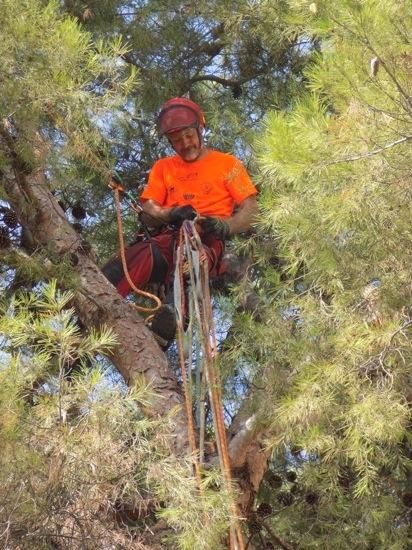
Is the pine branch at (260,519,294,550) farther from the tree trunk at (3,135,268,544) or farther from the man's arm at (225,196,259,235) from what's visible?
the man's arm at (225,196,259,235)

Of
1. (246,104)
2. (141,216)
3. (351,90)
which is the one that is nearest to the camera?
(351,90)

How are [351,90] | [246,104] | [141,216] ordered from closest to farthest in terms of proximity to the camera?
1. [351,90]
2. [141,216]
3. [246,104]

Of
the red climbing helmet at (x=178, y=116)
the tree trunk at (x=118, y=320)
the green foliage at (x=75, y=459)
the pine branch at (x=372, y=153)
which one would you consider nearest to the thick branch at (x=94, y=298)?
the tree trunk at (x=118, y=320)

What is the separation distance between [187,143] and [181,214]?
53 cm

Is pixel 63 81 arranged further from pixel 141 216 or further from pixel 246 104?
pixel 246 104

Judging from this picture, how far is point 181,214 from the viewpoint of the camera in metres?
5.21

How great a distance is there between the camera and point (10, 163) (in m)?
4.39

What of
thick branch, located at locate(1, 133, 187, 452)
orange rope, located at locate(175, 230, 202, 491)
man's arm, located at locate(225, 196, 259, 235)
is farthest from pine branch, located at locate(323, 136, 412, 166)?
man's arm, located at locate(225, 196, 259, 235)

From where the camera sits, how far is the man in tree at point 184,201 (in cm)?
522

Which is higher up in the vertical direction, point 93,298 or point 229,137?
point 229,137

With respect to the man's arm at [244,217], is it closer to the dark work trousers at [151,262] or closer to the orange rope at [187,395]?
the dark work trousers at [151,262]

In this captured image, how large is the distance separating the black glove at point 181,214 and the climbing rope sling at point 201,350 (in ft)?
1.31

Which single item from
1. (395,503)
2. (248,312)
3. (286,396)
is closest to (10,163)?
(248,312)

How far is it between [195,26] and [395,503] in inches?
108
